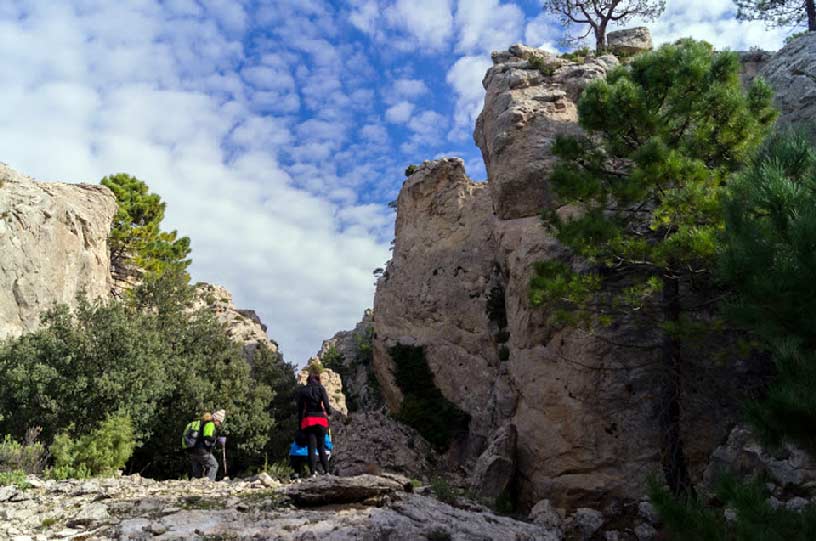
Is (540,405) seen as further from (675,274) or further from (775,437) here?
(775,437)

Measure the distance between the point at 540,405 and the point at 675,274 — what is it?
4256 mm

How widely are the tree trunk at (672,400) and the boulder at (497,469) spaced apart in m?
3.45

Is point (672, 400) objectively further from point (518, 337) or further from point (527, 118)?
point (527, 118)

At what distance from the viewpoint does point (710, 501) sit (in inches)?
382

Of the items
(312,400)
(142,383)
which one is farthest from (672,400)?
(142,383)

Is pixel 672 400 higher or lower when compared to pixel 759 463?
higher

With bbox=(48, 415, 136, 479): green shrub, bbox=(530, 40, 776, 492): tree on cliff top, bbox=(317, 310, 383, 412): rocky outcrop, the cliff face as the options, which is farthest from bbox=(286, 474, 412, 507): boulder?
bbox=(317, 310, 383, 412): rocky outcrop

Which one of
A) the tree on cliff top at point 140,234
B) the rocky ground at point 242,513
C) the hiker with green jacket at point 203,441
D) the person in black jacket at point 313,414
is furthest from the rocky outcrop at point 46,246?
the rocky ground at point 242,513

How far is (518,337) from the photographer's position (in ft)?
48.8

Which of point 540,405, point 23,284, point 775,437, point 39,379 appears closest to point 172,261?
point 23,284

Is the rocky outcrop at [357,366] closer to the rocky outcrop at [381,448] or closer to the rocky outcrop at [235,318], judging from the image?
the rocky outcrop at [235,318]

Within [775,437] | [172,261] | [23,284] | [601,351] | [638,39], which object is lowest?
[775,437]

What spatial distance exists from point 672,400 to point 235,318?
2400 centimetres

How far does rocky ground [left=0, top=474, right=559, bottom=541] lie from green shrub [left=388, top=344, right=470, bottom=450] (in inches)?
404
